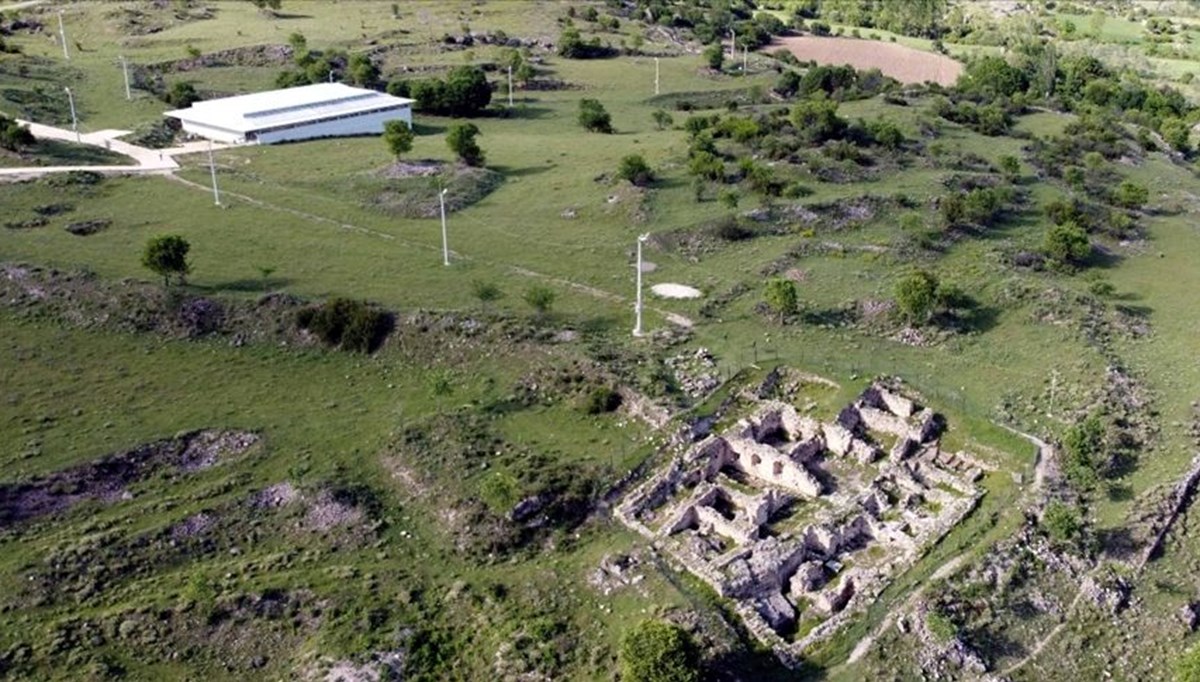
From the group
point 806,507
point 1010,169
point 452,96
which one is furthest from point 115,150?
point 1010,169

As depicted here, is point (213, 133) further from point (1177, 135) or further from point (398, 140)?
point (1177, 135)

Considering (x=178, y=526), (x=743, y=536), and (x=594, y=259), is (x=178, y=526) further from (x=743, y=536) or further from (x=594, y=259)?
(x=594, y=259)

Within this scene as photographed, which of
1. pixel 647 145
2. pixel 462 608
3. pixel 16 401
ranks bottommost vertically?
pixel 462 608

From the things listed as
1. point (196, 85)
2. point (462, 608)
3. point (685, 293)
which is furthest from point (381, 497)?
point (196, 85)

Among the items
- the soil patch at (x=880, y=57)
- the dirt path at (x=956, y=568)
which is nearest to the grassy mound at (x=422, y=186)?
the dirt path at (x=956, y=568)

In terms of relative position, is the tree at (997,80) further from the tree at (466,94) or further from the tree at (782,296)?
the tree at (782,296)

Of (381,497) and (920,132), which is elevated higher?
(920,132)
